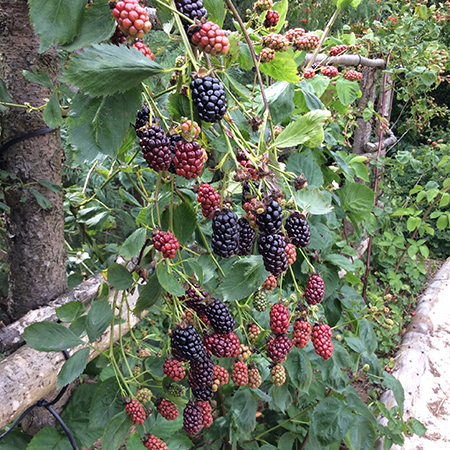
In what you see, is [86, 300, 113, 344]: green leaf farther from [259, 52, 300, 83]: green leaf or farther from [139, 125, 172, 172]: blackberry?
[259, 52, 300, 83]: green leaf

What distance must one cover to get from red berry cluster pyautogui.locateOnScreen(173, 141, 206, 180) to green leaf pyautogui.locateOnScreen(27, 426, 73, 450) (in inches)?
26.5

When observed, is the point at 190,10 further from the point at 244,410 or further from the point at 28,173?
the point at 244,410

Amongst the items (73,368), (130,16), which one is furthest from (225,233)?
(73,368)

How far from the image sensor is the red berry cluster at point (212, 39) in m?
0.37

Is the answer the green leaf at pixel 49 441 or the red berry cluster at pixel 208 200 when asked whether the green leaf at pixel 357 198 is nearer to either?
the red berry cluster at pixel 208 200

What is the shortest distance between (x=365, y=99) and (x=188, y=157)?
253 cm

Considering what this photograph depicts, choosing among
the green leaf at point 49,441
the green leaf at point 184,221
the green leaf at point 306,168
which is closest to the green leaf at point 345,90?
the green leaf at point 306,168

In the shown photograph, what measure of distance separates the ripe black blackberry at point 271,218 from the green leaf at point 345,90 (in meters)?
1.03

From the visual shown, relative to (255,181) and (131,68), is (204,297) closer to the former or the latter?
(255,181)

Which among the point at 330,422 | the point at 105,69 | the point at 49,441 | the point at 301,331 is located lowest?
the point at 330,422

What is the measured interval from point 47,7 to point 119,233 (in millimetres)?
2226

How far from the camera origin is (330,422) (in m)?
1.08

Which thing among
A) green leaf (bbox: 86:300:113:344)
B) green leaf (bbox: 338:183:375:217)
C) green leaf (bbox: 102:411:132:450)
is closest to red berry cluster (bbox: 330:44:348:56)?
green leaf (bbox: 338:183:375:217)

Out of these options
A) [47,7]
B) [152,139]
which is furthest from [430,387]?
[47,7]
